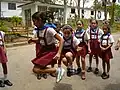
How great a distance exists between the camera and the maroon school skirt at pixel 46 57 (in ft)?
17.2

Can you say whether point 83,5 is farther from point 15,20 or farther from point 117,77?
point 117,77

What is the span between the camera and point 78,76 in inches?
311

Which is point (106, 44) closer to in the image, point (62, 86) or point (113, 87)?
point (113, 87)

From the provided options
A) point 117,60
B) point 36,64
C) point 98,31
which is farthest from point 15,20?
point 36,64

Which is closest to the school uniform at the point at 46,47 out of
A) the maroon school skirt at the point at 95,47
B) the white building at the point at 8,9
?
the maroon school skirt at the point at 95,47

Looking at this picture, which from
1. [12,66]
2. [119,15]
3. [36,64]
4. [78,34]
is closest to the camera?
[36,64]

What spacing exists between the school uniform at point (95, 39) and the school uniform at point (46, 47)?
2.80 m

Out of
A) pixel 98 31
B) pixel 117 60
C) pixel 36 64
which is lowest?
pixel 117 60

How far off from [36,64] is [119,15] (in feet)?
157

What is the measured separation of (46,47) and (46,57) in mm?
211

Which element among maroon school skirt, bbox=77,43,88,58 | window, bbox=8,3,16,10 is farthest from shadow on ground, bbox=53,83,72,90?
window, bbox=8,3,16,10

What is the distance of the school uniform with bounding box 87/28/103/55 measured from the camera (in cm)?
793

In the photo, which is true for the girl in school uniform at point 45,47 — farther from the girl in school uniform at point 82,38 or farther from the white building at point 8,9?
the white building at point 8,9

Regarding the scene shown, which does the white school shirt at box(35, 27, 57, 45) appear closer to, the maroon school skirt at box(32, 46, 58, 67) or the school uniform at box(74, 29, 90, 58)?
the maroon school skirt at box(32, 46, 58, 67)
